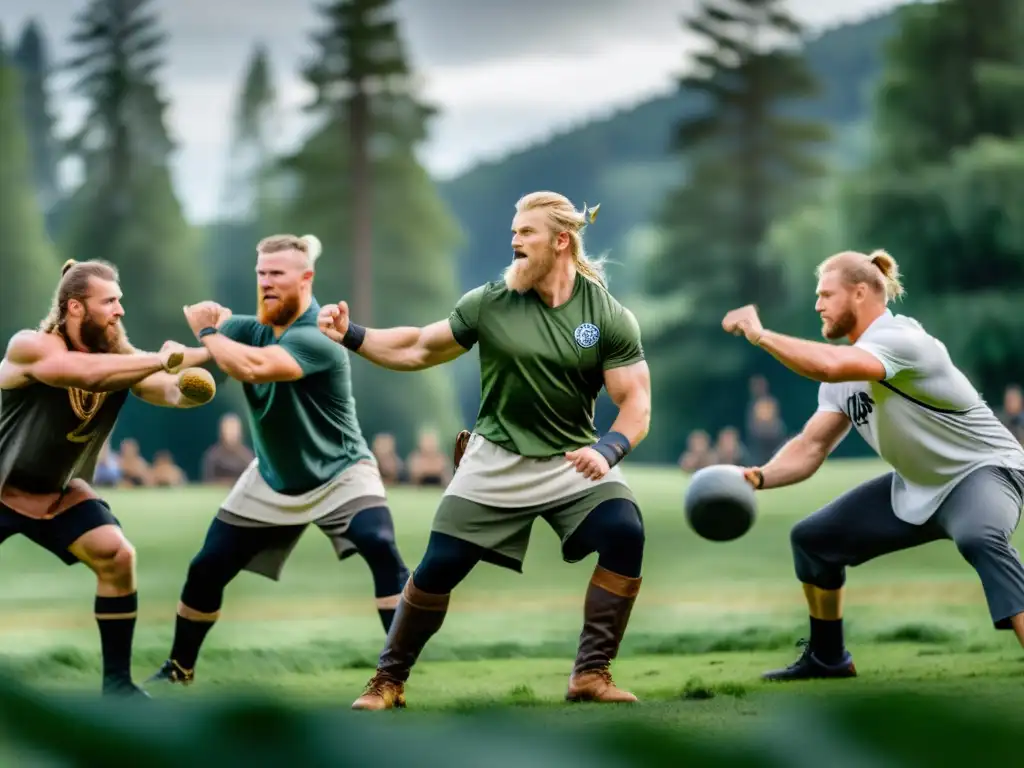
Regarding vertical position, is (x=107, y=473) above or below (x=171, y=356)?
above

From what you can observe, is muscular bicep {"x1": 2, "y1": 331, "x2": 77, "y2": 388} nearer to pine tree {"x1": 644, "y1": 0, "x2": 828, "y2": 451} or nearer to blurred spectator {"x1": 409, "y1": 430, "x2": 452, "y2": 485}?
blurred spectator {"x1": 409, "y1": 430, "x2": 452, "y2": 485}

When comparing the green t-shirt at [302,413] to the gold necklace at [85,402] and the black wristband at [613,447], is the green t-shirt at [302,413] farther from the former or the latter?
the black wristband at [613,447]

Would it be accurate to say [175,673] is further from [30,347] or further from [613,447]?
[613,447]

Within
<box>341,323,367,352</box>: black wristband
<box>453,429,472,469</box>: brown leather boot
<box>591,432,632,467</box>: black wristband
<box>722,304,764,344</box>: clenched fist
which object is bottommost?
<box>591,432,632,467</box>: black wristband

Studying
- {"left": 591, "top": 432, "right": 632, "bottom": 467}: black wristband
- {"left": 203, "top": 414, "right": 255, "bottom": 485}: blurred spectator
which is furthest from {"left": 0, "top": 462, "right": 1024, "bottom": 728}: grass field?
{"left": 203, "top": 414, "right": 255, "bottom": 485}: blurred spectator

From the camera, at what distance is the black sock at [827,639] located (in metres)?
6.67

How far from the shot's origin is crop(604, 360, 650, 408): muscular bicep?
5.80m

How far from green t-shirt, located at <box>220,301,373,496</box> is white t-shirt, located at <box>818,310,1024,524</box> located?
219 cm

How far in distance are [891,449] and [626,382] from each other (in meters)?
1.14

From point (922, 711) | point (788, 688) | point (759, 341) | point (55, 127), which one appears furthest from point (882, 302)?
point (55, 127)

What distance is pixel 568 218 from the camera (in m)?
5.86

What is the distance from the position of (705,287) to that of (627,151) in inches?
700

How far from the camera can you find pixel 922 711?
574 mm

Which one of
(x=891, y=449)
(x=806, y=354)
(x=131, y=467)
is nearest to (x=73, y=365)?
(x=806, y=354)
